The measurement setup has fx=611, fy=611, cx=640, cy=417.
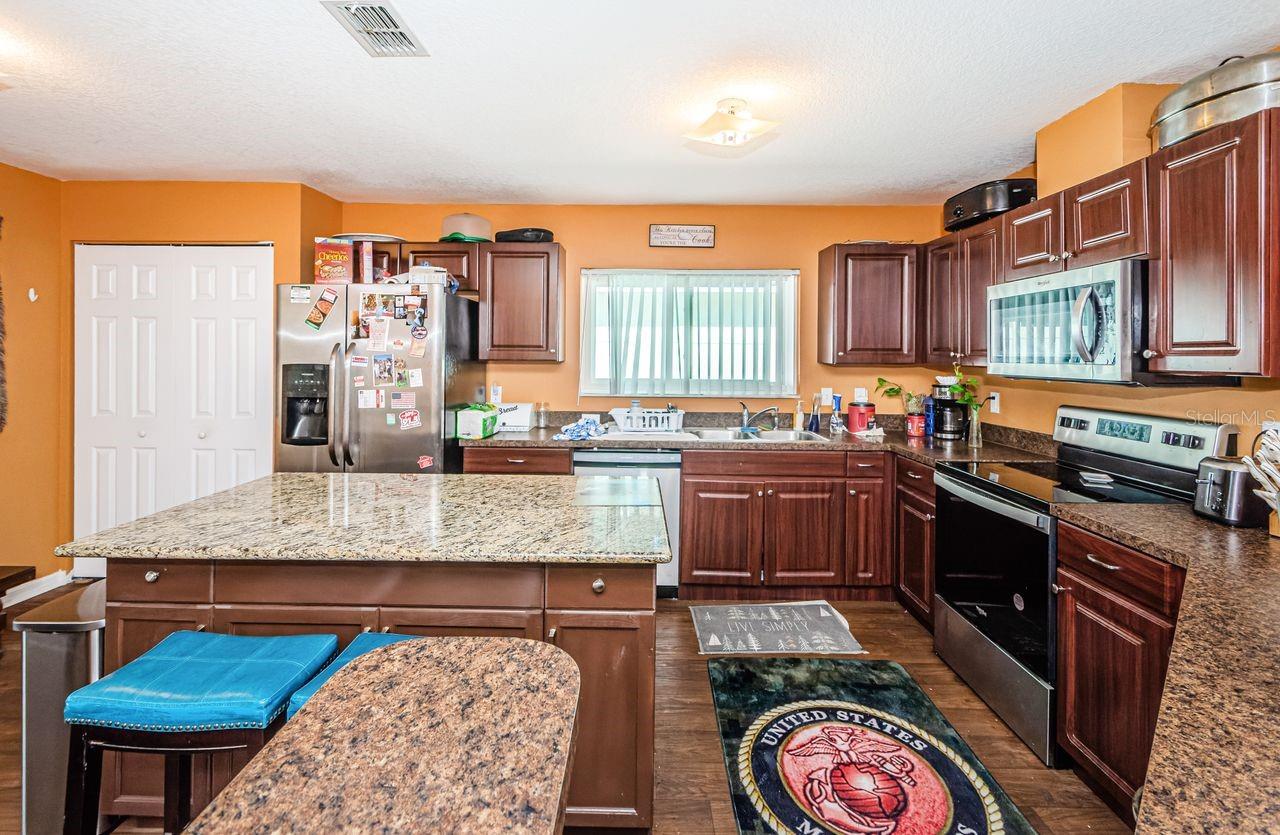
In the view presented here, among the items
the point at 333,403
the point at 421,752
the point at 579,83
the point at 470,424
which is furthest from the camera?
the point at 470,424

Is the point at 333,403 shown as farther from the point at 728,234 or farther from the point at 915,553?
the point at 915,553

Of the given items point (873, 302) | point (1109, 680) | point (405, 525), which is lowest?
point (1109, 680)

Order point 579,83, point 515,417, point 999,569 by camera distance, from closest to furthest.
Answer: point 999,569 < point 579,83 < point 515,417

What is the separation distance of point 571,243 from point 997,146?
261cm

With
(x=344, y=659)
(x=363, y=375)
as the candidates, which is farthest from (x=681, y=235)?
(x=344, y=659)

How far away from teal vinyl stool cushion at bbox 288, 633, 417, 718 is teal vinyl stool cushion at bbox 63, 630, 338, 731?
22mm

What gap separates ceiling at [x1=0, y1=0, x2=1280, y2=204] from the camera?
206cm

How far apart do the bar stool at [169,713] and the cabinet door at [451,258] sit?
302 centimetres


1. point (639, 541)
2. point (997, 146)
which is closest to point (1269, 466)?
point (639, 541)

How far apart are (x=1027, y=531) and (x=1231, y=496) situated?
0.56 meters

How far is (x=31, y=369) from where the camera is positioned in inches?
143

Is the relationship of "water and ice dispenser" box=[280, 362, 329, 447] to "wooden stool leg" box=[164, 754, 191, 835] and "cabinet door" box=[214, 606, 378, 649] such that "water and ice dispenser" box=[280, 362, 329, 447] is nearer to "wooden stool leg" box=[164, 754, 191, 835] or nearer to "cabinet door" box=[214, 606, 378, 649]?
"cabinet door" box=[214, 606, 378, 649]

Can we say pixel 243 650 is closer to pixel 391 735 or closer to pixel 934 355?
pixel 391 735

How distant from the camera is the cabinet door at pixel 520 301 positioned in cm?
401
